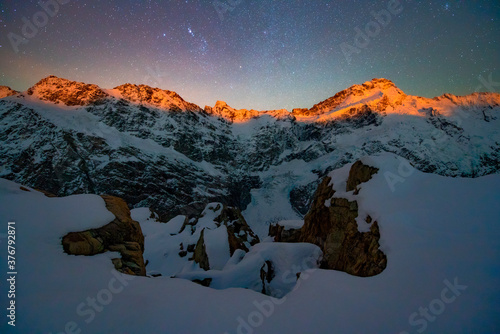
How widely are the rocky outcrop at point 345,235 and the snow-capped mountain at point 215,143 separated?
6873 centimetres

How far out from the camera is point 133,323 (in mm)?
4188

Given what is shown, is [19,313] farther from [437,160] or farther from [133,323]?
[437,160]

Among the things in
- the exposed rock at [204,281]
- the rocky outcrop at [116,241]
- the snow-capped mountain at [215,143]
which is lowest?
the exposed rock at [204,281]

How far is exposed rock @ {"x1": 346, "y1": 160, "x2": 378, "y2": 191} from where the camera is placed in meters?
11.2

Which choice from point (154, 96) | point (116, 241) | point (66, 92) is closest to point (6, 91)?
point (66, 92)

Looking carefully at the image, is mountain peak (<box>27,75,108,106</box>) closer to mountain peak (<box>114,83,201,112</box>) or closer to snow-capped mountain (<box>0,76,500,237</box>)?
snow-capped mountain (<box>0,76,500,237</box>)

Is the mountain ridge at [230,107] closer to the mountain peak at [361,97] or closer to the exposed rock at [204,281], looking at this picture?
the mountain peak at [361,97]

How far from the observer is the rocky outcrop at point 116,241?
657 centimetres

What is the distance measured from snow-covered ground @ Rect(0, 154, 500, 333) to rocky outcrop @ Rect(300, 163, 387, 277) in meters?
0.69

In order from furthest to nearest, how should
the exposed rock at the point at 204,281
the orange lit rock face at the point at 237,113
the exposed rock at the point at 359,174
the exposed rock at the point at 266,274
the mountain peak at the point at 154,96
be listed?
the orange lit rock face at the point at 237,113 < the mountain peak at the point at 154,96 < the exposed rock at the point at 359,174 < the exposed rock at the point at 266,274 < the exposed rock at the point at 204,281

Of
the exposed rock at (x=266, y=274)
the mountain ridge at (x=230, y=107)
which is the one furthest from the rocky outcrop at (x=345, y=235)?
the mountain ridge at (x=230, y=107)

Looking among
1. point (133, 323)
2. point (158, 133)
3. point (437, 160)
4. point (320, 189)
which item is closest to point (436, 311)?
point (133, 323)

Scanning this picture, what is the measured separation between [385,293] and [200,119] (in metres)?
134

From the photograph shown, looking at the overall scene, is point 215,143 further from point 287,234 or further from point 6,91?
point 287,234
